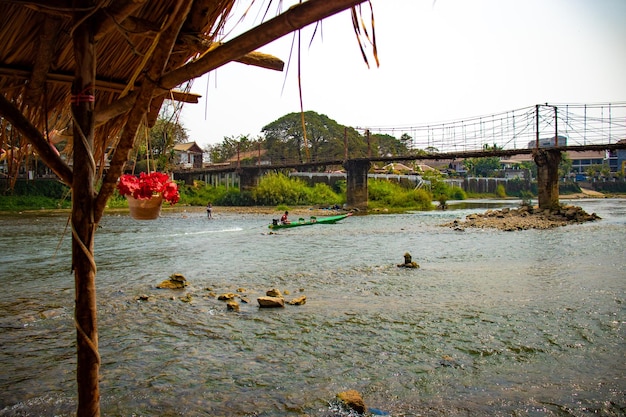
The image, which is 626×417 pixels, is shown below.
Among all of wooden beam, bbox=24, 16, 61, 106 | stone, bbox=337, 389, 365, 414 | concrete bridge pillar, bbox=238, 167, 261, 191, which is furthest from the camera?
concrete bridge pillar, bbox=238, 167, 261, 191

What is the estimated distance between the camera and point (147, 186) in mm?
4141

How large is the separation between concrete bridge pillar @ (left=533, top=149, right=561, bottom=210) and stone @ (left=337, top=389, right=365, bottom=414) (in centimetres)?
3176

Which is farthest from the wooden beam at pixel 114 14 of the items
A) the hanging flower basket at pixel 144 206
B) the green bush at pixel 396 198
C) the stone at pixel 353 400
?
the green bush at pixel 396 198

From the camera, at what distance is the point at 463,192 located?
72.8m

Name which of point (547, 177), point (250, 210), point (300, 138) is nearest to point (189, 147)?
point (300, 138)

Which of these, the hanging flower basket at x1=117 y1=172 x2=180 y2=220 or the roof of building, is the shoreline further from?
the hanging flower basket at x1=117 y1=172 x2=180 y2=220

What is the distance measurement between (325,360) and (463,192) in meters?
71.2

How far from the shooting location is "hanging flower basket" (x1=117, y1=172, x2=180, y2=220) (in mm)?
4098

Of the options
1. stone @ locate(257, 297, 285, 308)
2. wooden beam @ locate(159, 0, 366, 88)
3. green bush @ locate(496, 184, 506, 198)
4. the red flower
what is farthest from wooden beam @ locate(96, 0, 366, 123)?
green bush @ locate(496, 184, 506, 198)

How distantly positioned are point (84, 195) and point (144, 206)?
5.07 feet

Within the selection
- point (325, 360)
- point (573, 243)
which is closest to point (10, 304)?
point (325, 360)

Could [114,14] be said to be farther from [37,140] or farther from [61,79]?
[61,79]

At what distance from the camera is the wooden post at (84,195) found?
2.64 meters

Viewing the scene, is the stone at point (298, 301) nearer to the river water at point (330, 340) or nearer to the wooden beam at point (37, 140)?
the river water at point (330, 340)
